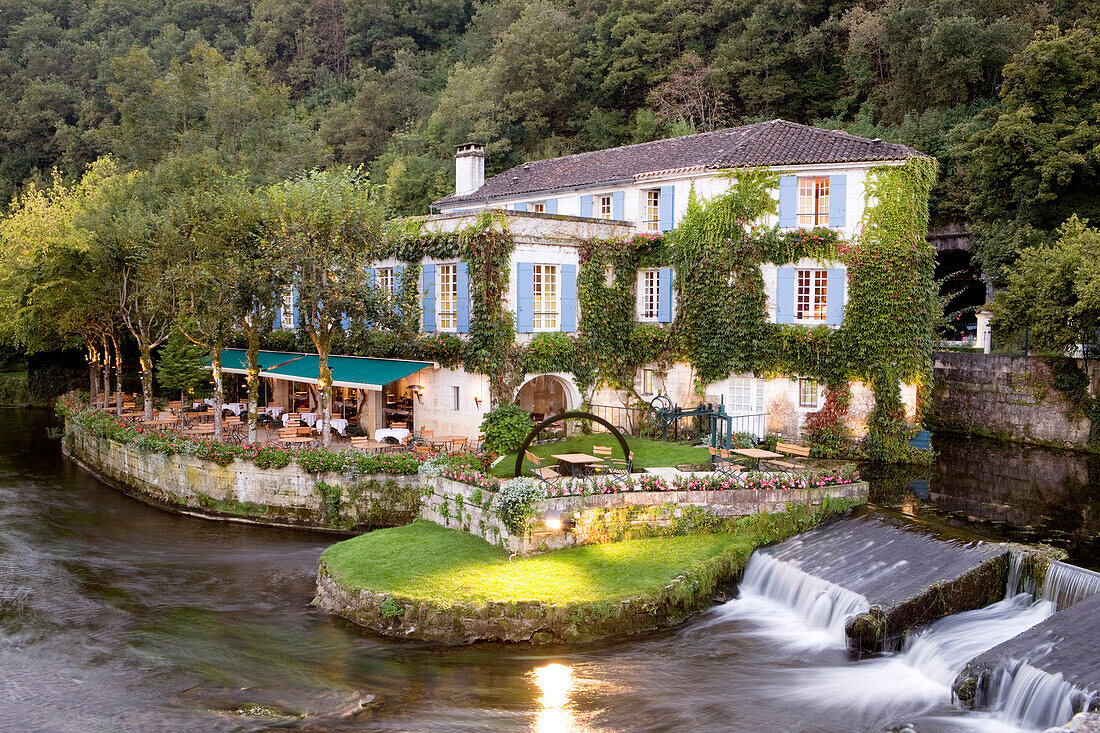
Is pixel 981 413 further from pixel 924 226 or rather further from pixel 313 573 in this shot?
pixel 313 573

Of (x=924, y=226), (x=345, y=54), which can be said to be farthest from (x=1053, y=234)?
(x=345, y=54)

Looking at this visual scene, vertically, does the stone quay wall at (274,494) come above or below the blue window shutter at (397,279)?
below

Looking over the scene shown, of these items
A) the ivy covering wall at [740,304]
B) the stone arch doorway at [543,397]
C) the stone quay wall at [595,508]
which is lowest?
the stone quay wall at [595,508]

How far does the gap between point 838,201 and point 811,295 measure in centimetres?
299

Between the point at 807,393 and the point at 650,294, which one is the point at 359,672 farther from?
Answer: the point at 650,294

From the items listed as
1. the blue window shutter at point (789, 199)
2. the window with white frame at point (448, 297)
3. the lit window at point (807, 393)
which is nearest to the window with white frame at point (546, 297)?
the window with white frame at point (448, 297)

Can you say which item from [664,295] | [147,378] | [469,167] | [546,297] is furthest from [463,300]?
[469,167]

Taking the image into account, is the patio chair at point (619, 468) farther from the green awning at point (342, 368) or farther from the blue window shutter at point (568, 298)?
the green awning at point (342, 368)

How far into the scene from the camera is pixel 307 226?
Answer: 2278 cm

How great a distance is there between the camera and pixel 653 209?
29.4 meters

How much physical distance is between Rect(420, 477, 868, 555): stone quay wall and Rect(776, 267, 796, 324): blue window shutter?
8969mm

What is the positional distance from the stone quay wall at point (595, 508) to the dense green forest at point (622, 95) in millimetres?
11608

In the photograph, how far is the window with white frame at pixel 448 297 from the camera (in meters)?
26.0

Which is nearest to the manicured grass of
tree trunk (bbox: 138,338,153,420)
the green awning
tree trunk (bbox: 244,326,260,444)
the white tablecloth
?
the white tablecloth
